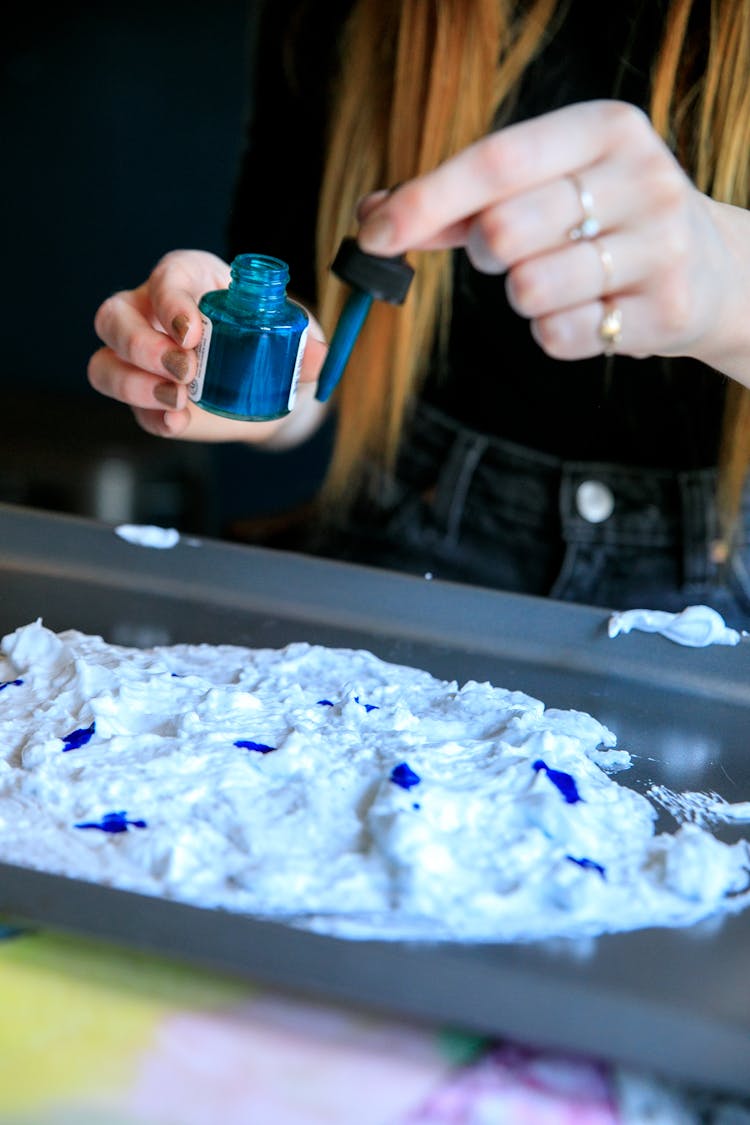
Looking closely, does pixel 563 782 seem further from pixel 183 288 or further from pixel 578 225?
pixel 183 288

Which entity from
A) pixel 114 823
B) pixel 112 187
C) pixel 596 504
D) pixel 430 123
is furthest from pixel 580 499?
pixel 112 187

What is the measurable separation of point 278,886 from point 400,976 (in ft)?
0.32

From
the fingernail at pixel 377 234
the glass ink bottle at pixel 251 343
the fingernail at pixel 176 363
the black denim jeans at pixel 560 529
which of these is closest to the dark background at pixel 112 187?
the black denim jeans at pixel 560 529

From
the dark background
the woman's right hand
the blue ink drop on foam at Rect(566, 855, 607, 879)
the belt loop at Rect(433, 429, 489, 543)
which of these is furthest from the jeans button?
the dark background

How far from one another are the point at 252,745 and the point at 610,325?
0.98 feet

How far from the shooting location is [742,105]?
3.18 feet

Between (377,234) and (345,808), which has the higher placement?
(377,234)

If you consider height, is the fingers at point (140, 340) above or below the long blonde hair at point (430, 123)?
below

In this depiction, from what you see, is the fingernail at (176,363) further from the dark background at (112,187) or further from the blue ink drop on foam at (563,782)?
the dark background at (112,187)

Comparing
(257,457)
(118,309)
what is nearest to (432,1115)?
(118,309)

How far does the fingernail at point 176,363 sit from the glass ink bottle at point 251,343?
0.06 metres

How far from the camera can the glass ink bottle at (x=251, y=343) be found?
0.69 metres

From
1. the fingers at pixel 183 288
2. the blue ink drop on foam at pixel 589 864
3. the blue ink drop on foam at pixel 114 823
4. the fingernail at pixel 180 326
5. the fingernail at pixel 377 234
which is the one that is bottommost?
the blue ink drop on foam at pixel 114 823

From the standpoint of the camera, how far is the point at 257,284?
2.26 ft
